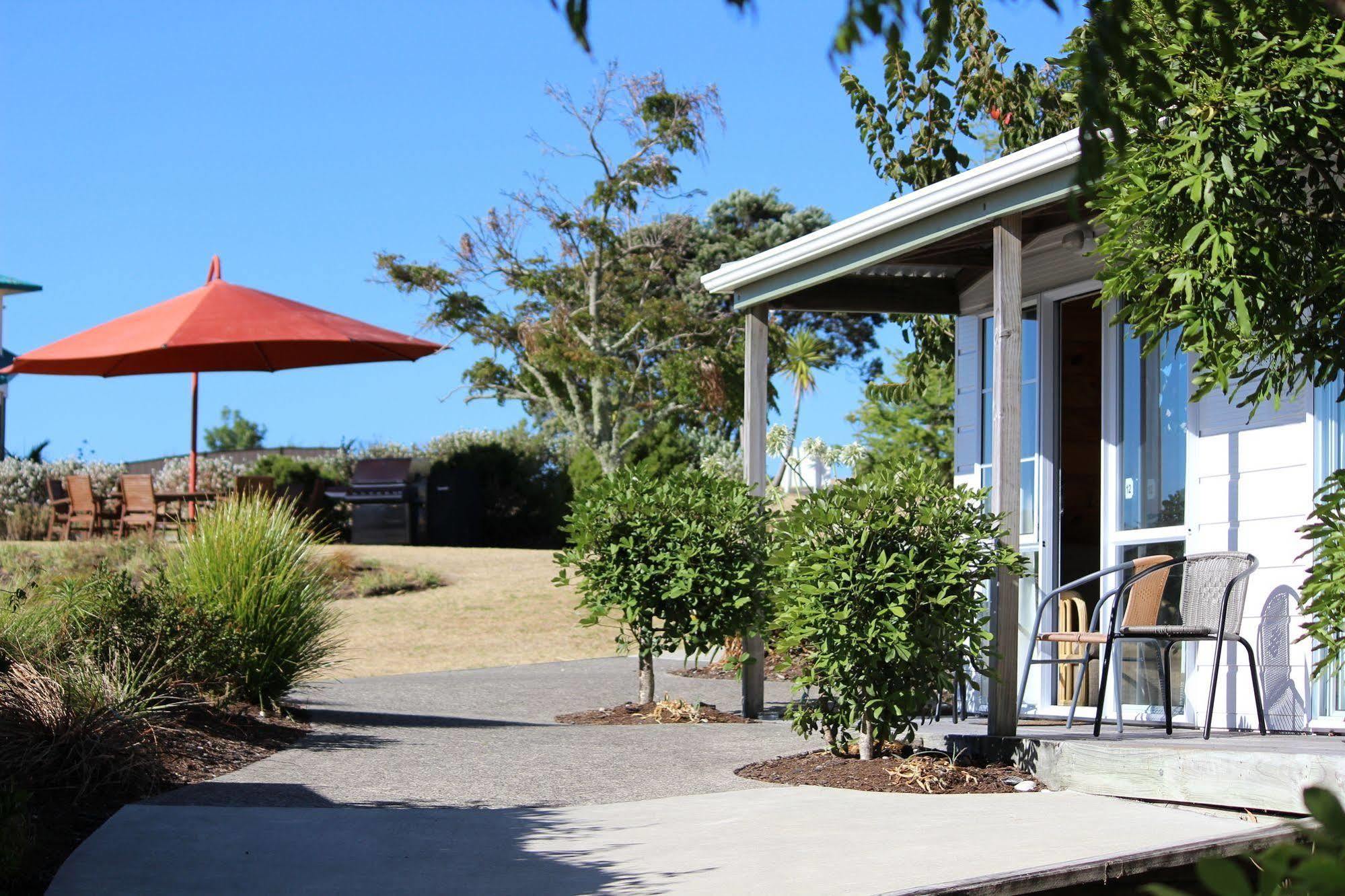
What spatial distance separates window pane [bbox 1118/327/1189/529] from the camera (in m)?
7.36

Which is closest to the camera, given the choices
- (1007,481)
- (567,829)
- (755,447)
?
(567,829)

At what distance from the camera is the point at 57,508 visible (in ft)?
59.3

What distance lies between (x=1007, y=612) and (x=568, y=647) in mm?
7794

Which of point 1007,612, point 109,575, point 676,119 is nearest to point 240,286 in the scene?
point 109,575

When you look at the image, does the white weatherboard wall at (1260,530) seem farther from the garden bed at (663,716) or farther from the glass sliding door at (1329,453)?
the garden bed at (663,716)

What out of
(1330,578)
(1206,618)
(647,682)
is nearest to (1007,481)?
(1206,618)

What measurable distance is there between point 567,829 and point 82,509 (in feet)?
45.0

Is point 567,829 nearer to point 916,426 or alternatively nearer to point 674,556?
point 674,556

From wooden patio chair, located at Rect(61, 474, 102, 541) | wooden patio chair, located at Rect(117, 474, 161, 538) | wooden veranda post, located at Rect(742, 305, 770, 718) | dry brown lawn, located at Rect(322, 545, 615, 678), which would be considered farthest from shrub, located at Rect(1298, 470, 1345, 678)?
wooden patio chair, located at Rect(61, 474, 102, 541)

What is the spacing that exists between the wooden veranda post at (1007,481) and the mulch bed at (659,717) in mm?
2425

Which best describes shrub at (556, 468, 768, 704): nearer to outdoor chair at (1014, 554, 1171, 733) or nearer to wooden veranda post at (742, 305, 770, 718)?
wooden veranda post at (742, 305, 770, 718)

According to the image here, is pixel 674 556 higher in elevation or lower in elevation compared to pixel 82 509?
lower

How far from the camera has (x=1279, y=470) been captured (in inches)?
264

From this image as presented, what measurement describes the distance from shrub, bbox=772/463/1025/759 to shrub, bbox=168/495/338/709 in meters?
2.93
